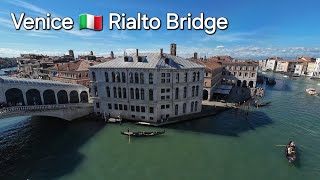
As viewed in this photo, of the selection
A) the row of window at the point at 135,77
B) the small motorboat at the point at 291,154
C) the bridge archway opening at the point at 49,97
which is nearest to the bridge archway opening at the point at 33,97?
the bridge archway opening at the point at 49,97

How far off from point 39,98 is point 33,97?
1.27 metres

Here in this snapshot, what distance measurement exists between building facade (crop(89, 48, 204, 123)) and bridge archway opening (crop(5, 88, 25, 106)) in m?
14.7

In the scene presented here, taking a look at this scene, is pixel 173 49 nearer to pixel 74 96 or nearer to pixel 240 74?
pixel 74 96

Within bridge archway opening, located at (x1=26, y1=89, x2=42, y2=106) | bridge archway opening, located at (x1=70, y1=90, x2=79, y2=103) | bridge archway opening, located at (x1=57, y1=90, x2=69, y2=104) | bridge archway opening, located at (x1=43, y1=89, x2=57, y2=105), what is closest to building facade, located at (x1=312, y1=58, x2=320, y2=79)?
bridge archway opening, located at (x1=70, y1=90, x2=79, y2=103)

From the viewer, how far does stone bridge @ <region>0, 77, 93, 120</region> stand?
36.8 m

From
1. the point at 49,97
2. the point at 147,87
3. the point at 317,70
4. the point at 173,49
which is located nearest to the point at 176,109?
the point at 147,87

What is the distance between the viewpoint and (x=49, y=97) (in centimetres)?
4766

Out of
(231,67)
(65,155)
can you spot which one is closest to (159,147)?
(65,155)

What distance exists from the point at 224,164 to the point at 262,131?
16.4 metres

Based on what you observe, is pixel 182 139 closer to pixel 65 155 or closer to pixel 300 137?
pixel 65 155

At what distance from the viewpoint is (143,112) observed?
4344cm

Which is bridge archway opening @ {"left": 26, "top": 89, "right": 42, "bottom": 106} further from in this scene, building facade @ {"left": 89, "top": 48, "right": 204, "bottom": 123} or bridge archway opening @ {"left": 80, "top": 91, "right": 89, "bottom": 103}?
building facade @ {"left": 89, "top": 48, "right": 204, "bottom": 123}

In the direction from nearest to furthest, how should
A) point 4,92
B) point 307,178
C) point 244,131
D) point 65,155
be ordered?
point 307,178
point 65,155
point 4,92
point 244,131

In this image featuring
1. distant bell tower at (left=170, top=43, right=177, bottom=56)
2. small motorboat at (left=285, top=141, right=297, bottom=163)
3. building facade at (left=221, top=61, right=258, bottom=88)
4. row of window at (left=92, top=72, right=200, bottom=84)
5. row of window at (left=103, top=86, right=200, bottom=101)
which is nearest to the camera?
small motorboat at (left=285, top=141, right=297, bottom=163)
